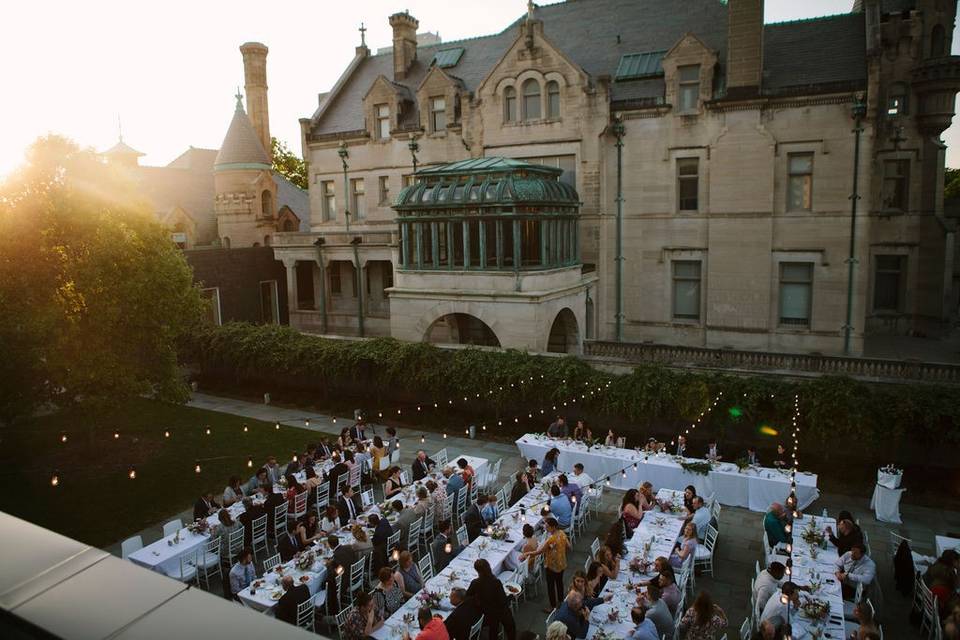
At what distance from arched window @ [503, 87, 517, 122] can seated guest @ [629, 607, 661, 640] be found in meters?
25.0

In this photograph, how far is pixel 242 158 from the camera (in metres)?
39.8

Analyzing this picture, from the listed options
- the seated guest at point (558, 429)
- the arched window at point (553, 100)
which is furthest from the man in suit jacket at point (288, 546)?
the arched window at point (553, 100)

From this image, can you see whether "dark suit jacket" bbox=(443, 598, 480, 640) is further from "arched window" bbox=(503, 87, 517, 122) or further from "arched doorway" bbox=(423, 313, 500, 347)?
"arched window" bbox=(503, 87, 517, 122)

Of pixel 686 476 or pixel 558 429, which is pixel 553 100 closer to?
pixel 558 429

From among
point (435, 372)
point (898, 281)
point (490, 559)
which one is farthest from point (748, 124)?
point (490, 559)

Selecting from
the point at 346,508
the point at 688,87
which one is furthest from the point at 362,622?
the point at 688,87

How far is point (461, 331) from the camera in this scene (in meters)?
32.3

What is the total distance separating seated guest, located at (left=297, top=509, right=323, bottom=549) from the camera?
13194 millimetres

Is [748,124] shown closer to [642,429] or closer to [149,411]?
[642,429]

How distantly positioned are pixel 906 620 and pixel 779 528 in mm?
2430

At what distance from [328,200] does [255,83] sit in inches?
573

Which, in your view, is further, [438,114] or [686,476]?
[438,114]

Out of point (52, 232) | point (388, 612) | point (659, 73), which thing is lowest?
point (388, 612)

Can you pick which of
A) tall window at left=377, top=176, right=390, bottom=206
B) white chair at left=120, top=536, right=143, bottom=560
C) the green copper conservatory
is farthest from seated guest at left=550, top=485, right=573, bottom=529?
tall window at left=377, top=176, right=390, bottom=206
